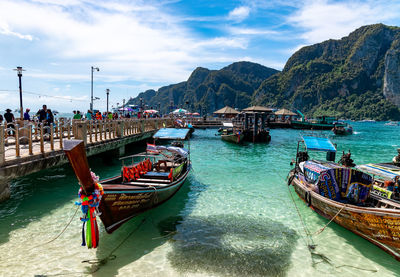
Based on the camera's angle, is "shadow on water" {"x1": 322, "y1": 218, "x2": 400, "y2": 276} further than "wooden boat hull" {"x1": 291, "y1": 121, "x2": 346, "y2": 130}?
No

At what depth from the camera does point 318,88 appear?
652ft

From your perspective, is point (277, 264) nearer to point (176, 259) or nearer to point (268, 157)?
point (176, 259)

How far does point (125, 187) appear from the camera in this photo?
300 inches

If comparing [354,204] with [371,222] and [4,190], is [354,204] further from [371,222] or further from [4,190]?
[4,190]

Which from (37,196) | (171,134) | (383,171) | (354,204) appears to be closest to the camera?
(354,204)

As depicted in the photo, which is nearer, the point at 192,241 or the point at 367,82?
the point at 192,241

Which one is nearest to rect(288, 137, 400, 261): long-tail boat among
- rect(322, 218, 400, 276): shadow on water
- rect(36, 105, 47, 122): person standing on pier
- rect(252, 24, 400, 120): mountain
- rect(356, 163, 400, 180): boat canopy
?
rect(322, 218, 400, 276): shadow on water

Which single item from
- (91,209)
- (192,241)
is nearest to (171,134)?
(192,241)

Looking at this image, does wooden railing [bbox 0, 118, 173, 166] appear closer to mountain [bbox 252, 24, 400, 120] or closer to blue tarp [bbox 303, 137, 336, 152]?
blue tarp [bbox 303, 137, 336, 152]

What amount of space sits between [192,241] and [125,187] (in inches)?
103

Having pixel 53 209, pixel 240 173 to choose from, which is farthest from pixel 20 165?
pixel 240 173

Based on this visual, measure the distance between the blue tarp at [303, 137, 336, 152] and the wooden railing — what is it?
39.3ft

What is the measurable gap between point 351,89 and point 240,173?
679 feet

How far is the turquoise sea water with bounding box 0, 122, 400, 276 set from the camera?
20.8 ft
